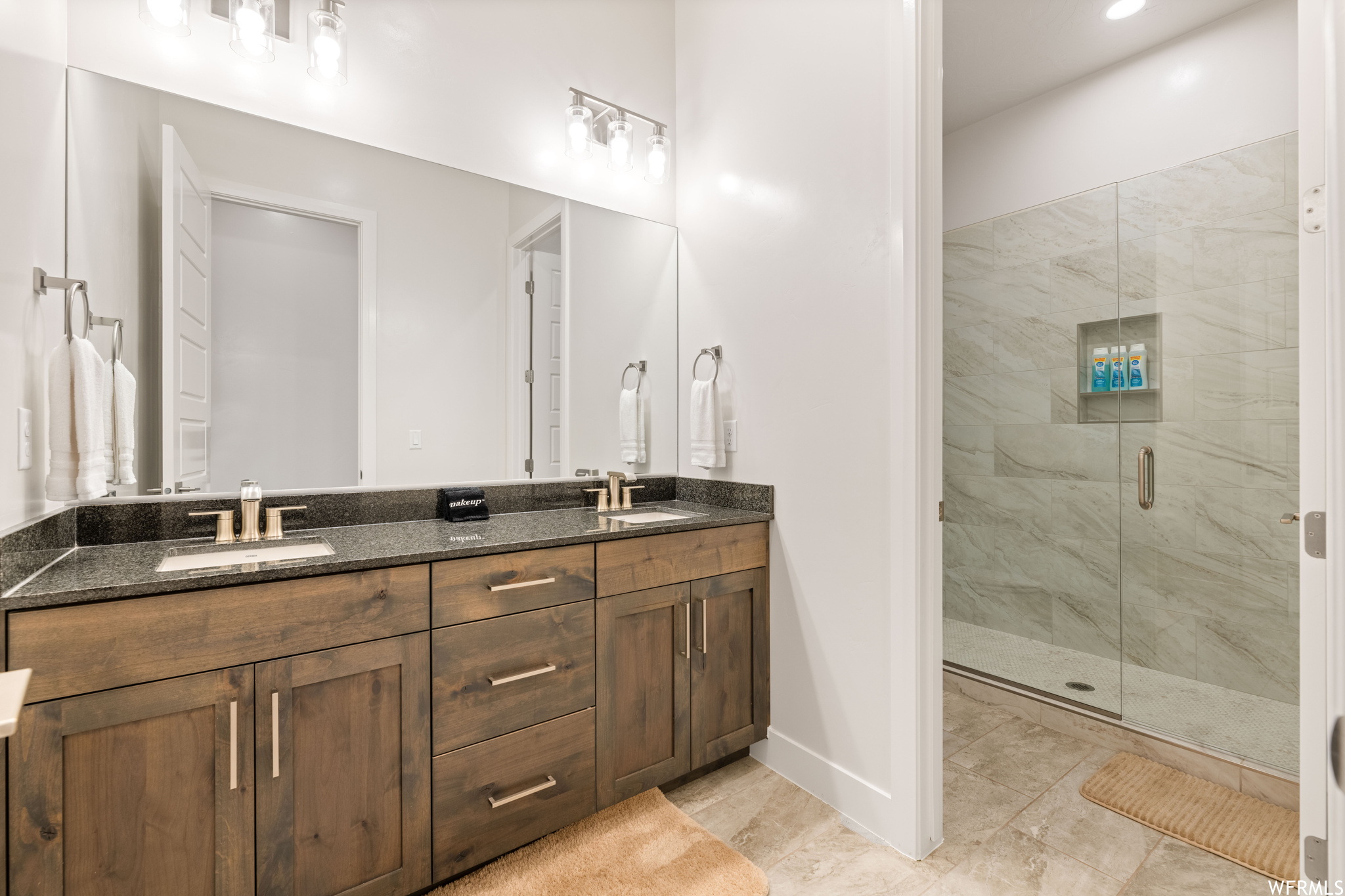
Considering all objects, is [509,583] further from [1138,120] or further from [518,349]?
[1138,120]

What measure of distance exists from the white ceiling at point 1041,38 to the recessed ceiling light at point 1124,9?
0.02 meters

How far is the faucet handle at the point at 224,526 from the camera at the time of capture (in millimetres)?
1524

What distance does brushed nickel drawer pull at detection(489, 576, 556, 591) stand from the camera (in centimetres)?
146

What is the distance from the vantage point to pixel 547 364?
7.21 ft

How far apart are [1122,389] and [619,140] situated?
7.78 feet

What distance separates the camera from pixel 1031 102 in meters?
2.86

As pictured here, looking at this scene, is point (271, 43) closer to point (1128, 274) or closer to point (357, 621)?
point (357, 621)

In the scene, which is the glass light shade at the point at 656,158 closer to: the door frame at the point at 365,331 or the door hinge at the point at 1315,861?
the door frame at the point at 365,331

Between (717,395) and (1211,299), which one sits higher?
(1211,299)

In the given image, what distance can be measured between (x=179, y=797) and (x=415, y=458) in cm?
102

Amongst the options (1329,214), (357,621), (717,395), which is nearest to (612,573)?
(357,621)

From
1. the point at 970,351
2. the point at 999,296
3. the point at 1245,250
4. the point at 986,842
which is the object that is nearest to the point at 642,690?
the point at 986,842

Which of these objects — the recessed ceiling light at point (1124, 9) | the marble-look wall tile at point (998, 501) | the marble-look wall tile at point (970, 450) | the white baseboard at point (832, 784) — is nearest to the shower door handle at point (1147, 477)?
the marble-look wall tile at point (998, 501)

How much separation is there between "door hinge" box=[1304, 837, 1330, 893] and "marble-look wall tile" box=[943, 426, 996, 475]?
211 cm
